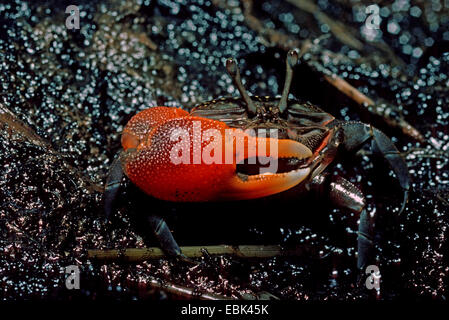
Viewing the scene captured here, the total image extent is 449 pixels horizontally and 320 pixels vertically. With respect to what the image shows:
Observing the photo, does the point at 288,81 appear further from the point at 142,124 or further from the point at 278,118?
the point at 142,124

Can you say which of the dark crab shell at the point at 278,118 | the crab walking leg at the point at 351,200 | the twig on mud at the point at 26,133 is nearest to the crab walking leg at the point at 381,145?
the dark crab shell at the point at 278,118

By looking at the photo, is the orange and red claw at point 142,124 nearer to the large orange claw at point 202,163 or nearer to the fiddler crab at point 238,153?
the fiddler crab at point 238,153

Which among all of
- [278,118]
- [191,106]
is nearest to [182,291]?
[278,118]

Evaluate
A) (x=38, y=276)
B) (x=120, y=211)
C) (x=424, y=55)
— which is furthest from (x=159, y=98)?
(x=424, y=55)

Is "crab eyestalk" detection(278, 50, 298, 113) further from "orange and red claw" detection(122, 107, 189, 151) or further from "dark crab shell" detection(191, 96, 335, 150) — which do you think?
"orange and red claw" detection(122, 107, 189, 151)

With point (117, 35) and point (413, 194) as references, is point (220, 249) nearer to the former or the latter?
point (413, 194)

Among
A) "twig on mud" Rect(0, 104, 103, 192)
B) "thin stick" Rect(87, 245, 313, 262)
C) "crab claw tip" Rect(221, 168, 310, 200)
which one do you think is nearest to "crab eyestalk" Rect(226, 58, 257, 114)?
"crab claw tip" Rect(221, 168, 310, 200)
